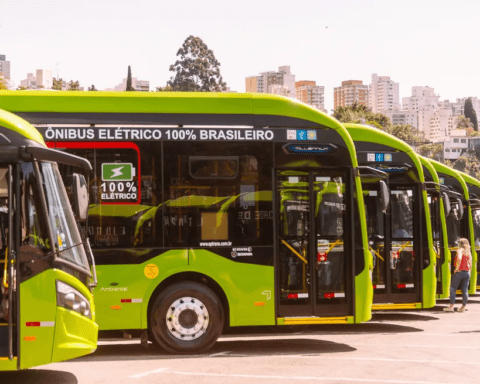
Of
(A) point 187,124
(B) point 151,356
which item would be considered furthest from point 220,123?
(B) point 151,356

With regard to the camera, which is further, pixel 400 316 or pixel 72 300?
pixel 400 316

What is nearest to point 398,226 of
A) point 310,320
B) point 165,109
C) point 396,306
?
point 396,306

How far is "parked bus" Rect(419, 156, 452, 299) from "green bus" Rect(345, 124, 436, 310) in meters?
1.90

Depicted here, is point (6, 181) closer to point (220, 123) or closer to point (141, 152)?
point (141, 152)

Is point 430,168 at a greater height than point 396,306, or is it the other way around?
point 430,168

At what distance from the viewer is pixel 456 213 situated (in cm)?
2091

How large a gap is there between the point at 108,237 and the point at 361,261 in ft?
11.5

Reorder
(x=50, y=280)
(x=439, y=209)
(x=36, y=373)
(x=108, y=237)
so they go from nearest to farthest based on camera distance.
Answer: (x=50, y=280) → (x=36, y=373) → (x=108, y=237) → (x=439, y=209)

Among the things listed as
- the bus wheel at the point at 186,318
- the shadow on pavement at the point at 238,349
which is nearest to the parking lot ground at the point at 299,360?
the shadow on pavement at the point at 238,349

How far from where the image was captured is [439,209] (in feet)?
59.3

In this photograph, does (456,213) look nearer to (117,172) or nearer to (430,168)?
(430,168)

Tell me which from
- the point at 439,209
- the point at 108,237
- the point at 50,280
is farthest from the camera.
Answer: the point at 439,209

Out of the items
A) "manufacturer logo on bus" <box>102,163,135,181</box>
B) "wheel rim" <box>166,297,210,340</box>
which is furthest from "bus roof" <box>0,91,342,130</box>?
"wheel rim" <box>166,297,210,340</box>

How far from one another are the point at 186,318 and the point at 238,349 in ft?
3.56
